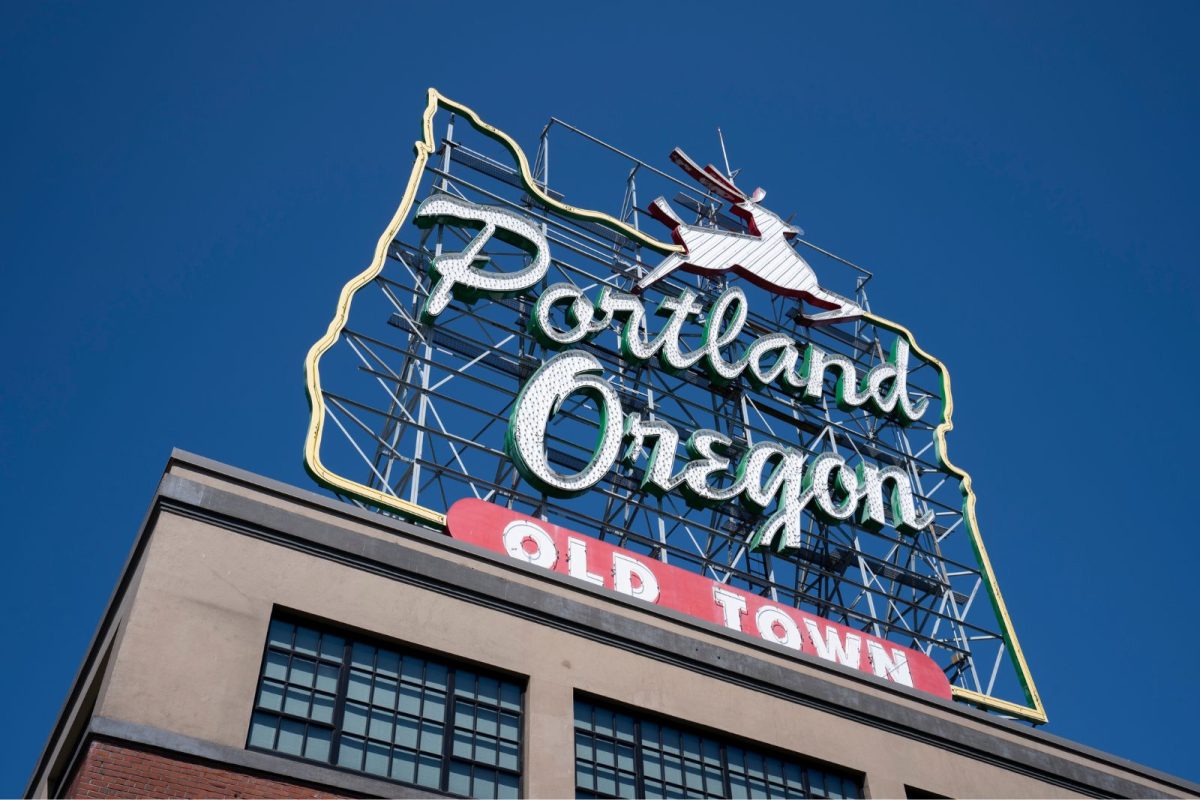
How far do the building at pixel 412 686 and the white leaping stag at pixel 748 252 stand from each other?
12.9 m

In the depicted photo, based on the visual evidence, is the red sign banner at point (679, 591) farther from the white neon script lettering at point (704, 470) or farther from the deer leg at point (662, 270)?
the deer leg at point (662, 270)

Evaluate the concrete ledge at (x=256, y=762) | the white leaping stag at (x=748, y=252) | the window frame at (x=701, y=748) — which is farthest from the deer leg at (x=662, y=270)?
the concrete ledge at (x=256, y=762)

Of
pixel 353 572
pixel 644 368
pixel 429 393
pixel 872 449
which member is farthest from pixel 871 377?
pixel 353 572

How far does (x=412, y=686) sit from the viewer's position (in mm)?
→ 19938

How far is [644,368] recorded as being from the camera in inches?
1256

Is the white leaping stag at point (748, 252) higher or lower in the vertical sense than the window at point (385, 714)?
higher

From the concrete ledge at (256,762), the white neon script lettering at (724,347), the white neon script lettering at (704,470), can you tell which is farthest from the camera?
the white neon script lettering at (724,347)

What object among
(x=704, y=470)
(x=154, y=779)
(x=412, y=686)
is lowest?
(x=154, y=779)

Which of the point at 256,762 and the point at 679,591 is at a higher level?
the point at 679,591

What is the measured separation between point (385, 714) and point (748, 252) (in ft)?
65.3

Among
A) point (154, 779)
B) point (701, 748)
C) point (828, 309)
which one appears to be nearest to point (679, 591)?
point (701, 748)

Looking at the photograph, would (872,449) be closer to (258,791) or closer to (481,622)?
(481,622)

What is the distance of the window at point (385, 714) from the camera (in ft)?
61.3

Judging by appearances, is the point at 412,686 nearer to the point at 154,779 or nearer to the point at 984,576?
the point at 154,779
